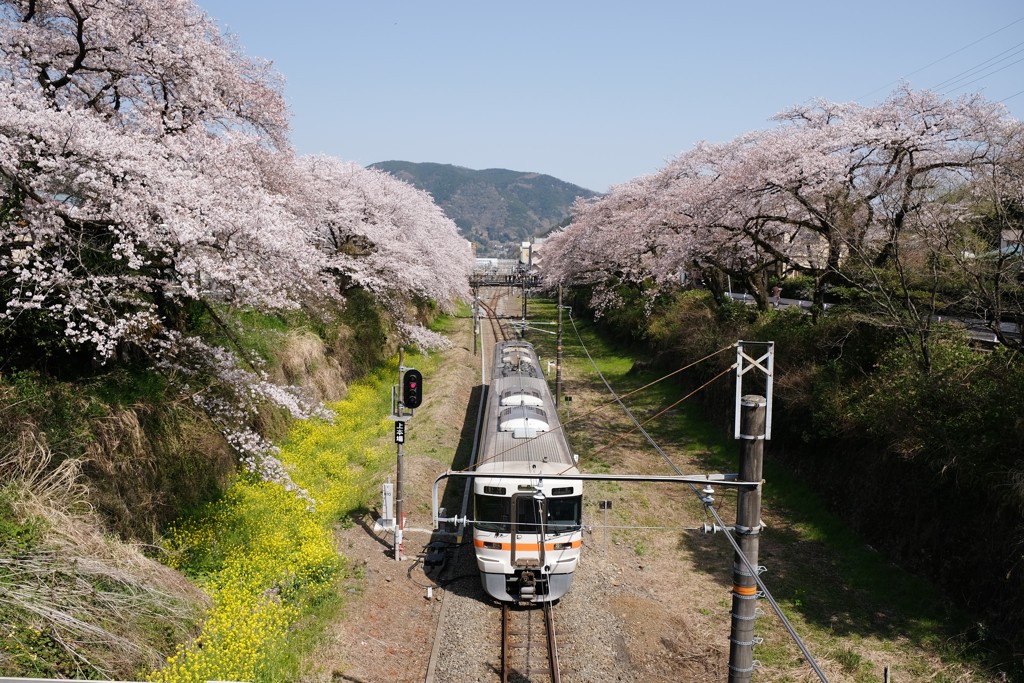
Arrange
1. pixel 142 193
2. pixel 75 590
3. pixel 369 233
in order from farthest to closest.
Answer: pixel 369 233
pixel 142 193
pixel 75 590

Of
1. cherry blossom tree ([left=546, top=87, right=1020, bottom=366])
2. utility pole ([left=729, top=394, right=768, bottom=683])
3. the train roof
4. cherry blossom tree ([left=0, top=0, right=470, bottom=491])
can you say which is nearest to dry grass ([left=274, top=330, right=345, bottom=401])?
cherry blossom tree ([left=0, top=0, right=470, bottom=491])

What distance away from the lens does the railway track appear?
10.1 meters

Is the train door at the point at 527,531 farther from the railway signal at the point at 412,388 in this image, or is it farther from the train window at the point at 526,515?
the railway signal at the point at 412,388

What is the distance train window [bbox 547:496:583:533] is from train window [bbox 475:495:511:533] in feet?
2.37

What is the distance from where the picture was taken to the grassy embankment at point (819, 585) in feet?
34.2

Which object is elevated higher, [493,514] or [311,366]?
[311,366]

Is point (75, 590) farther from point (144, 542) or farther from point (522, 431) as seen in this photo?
point (522, 431)

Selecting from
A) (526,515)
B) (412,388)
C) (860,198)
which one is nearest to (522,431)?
(526,515)

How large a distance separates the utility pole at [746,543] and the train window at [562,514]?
14.8 ft

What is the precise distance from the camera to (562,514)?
11812 millimetres

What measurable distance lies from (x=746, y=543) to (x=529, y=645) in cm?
490

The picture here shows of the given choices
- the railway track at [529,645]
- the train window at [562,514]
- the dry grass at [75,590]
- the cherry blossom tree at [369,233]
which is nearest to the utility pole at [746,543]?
→ the railway track at [529,645]

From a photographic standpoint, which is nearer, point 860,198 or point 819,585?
point 819,585

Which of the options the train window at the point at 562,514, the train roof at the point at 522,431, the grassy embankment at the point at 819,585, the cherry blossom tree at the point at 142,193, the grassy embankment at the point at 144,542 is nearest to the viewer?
the grassy embankment at the point at 144,542
